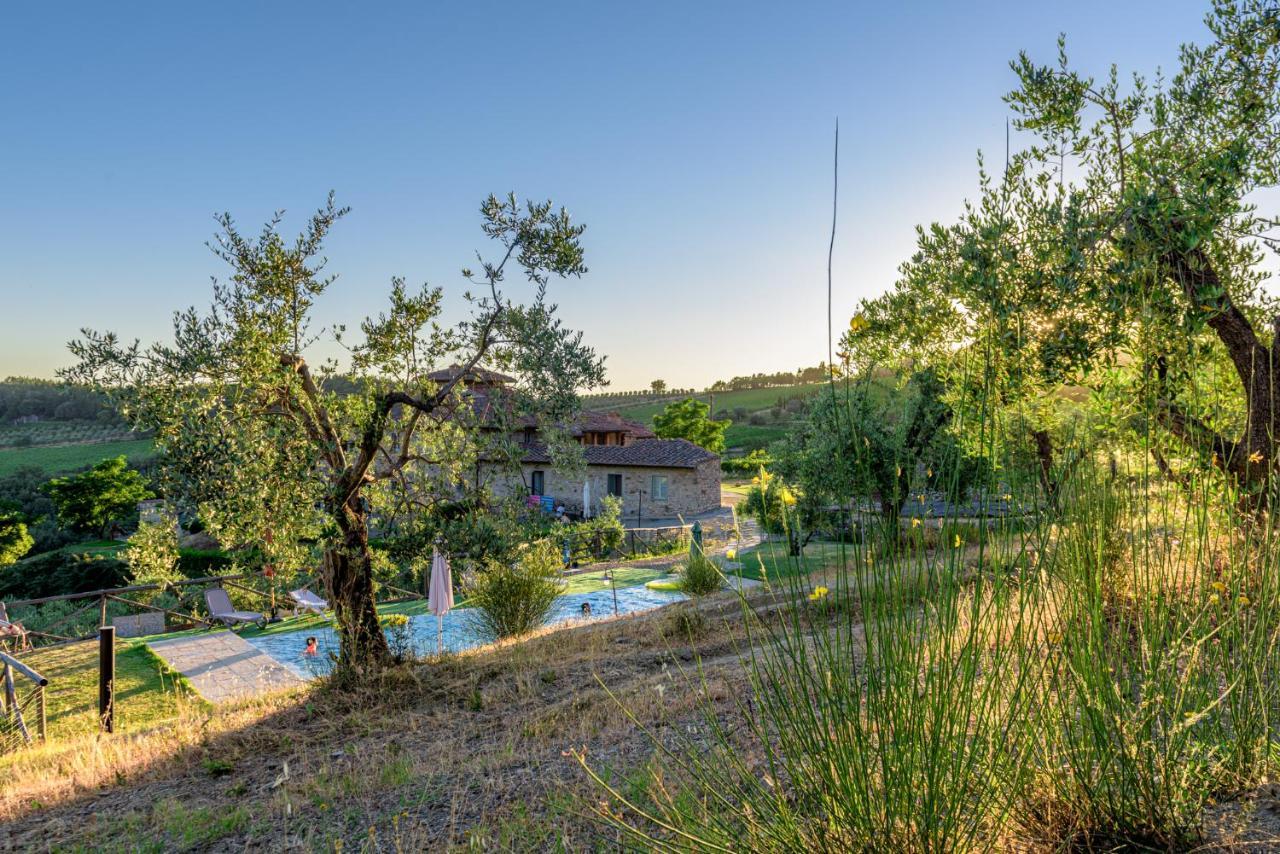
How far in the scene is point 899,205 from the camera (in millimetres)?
2402

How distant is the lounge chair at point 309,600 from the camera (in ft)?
46.3

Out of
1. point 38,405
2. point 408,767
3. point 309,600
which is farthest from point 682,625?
point 38,405

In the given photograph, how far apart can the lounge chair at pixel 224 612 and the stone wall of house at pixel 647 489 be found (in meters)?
16.7

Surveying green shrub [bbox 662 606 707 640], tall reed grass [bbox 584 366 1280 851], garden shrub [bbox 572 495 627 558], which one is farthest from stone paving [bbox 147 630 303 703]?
garden shrub [bbox 572 495 627 558]

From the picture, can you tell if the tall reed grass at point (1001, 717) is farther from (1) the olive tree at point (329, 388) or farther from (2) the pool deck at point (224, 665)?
(2) the pool deck at point (224, 665)

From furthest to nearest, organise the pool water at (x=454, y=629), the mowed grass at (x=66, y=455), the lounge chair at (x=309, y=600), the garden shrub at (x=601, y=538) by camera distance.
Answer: the mowed grass at (x=66, y=455) → the garden shrub at (x=601, y=538) → the lounge chair at (x=309, y=600) → the pool water at (x=454, y=629)

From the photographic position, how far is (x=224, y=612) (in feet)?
45.8

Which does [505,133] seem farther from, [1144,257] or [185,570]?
[185,570]

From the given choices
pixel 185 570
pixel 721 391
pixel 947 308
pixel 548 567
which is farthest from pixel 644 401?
pixel 947 308

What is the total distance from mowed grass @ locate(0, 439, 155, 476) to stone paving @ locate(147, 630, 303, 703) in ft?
94.9

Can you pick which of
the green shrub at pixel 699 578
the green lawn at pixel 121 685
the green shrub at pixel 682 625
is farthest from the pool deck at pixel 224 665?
the green shrub at pixel 699 578

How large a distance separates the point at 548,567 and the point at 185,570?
15.2 metres

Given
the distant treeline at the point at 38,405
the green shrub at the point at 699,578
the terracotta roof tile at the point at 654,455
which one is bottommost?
the green shrub at the point at 699,578

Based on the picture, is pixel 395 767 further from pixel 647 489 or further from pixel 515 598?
pixel 647 489
